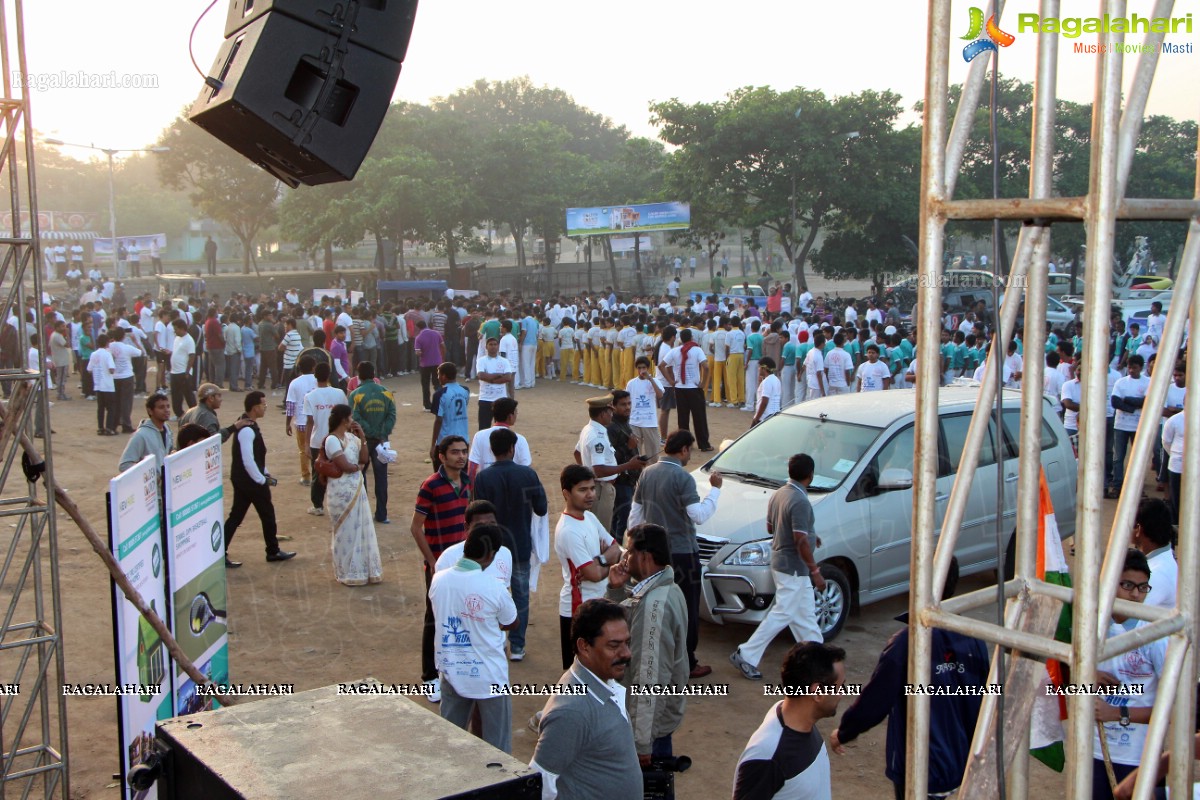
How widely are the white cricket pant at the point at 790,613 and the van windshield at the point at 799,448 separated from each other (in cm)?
126

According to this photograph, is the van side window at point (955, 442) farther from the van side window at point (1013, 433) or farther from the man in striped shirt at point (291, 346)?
the man in striped shirt at point (291, 346)

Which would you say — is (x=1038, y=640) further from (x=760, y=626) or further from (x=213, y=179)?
(x=213, y=179)

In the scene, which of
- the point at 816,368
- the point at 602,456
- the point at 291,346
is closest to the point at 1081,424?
the point at 602,456

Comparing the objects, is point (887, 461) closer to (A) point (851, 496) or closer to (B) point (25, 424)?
(A) point (851, 496)

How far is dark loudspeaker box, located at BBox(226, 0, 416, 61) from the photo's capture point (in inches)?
160

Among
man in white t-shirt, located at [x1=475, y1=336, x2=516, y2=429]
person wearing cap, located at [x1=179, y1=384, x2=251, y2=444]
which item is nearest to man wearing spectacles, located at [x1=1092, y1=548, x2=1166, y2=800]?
person wearing cap, located at [x1=179, y1=384, x2=251, y2=444]

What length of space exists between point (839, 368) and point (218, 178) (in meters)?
35.7

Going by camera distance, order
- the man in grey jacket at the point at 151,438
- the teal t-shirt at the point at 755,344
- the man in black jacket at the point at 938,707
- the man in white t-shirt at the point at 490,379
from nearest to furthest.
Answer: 1. the man in black jacket at the point at 938,707
2. the man in grey jacket at the point at 151,438
3. the man in white t-shirt at the point at 490,379
4. the teal t-shirt at the point at 755,344

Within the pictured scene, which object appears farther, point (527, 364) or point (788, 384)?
point (527, 364)

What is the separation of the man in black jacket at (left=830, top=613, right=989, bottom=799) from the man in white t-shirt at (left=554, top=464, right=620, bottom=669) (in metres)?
2.06

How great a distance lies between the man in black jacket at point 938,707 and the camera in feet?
14.4

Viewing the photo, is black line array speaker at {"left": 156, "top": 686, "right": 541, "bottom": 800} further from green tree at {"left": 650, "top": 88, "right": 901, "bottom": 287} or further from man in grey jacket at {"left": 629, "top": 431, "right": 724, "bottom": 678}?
green tree at {"left": 650, "top": 88, "right": 901, "bottom": 287}

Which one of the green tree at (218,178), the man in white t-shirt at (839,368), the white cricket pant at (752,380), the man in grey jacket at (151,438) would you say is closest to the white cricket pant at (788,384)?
the white cricket pant at (752,380)

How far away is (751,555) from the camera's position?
751 cm
